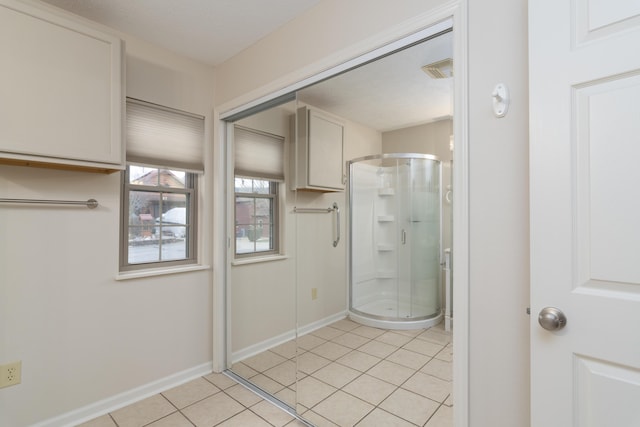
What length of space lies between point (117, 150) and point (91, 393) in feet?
5.06

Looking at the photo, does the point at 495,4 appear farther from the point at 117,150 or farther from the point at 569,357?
the point at 117,150

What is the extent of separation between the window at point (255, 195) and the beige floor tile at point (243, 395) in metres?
1.02

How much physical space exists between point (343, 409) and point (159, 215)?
186cm

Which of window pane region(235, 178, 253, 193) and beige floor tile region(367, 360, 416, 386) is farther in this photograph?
window pane region(235, 178, 253, 193)

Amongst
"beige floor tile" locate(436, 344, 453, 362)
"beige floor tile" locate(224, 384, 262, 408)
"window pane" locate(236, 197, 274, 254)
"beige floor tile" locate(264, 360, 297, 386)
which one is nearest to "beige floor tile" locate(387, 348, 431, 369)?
"beige floor tile" locate(436, 344, 453, 362)

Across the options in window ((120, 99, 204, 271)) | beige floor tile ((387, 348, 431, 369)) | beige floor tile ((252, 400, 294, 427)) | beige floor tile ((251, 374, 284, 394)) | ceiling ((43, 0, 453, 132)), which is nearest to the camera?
ceiling ((43, 0, 453, 132))

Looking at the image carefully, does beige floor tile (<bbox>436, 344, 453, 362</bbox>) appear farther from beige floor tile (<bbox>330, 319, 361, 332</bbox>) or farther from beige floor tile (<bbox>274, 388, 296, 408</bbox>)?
beige floor tile (<bbox>274, 388, 296, 408</bbox>)

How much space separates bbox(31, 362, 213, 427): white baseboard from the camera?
190 cm

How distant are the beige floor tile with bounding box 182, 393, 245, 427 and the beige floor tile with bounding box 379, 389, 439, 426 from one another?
1.00m

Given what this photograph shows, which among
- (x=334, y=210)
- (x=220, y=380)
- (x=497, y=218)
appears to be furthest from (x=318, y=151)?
(x=220, y=380)

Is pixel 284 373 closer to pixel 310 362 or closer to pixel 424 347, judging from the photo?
pixel 310 362

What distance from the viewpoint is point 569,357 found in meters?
0.95

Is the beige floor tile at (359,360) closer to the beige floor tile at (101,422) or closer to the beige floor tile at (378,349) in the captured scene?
the beige floor tile at (378,349)

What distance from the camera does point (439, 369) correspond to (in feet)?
4.95
